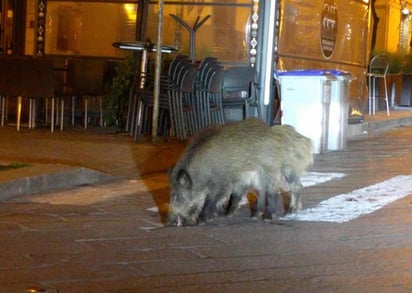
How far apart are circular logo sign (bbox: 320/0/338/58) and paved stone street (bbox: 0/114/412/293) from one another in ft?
27.5

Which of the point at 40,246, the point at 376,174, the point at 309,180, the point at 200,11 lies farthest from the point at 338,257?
the point at 200,11

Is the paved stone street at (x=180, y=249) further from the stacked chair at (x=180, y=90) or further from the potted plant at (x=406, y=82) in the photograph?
the potted plant at (x=406, y=82)

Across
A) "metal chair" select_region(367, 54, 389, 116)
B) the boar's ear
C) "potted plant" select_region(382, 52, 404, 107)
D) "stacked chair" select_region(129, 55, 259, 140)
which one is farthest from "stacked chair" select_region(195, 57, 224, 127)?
"potted plant" select_region(382, 52, 404, 107)

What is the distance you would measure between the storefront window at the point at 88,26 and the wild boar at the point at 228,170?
8833 mm

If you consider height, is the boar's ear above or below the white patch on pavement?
above

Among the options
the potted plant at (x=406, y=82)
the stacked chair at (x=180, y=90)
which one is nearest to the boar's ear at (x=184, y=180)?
the stacked chair at (x=180, y=90)

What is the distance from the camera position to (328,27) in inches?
689

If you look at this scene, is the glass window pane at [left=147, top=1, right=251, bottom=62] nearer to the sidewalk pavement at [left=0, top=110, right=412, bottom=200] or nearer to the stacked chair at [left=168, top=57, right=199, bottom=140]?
the sidewalk pavement at [left=0, top=110, right=412, bottom=200]

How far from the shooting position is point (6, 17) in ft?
62.6

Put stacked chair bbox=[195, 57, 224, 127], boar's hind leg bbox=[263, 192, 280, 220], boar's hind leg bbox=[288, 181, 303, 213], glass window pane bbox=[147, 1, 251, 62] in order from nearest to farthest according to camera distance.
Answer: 1. boar's hind leg bbox=[263, 192, 280, 220]
2. boar's hind leg bbox=[288, 181, 303, 213]
3. stacked chair bbox=[195, 57, 224, 127]
4. glass window pane bbox=[147, 1, 251, 62]

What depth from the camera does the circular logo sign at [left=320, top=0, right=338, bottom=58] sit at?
17.2 meters

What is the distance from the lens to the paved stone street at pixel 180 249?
563cm

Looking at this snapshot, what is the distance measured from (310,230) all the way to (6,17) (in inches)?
516

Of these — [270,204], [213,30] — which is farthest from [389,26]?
[270,204]
